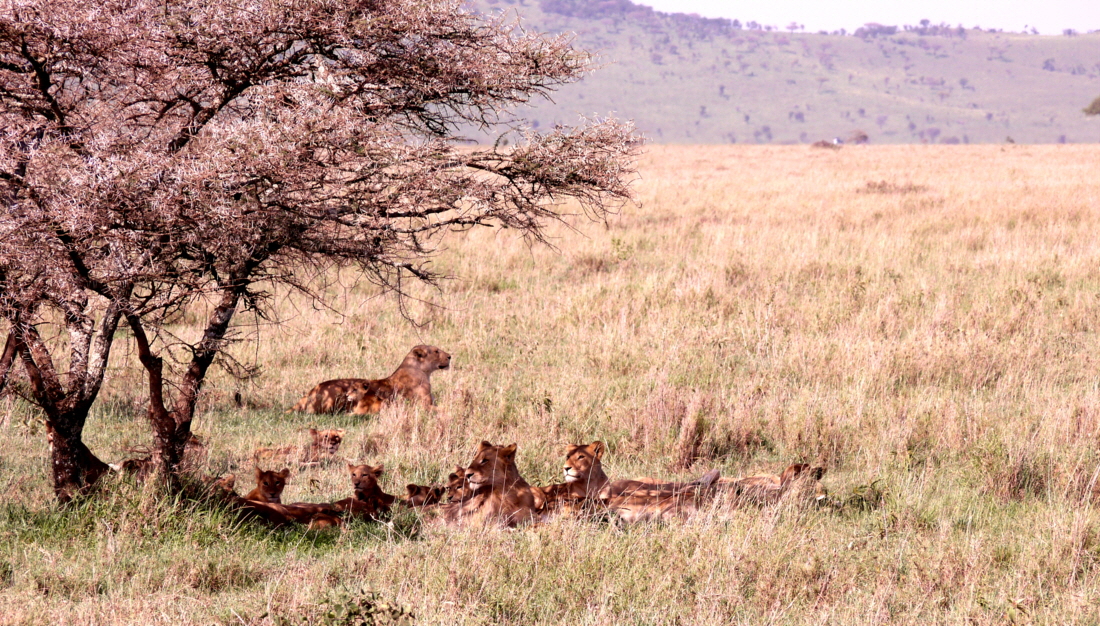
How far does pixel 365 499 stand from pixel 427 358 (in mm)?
2777

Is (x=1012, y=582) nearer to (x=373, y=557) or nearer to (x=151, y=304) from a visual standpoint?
(x=373, y=557)

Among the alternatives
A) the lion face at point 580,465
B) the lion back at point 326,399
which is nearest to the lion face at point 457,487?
the lion face at point 580,465

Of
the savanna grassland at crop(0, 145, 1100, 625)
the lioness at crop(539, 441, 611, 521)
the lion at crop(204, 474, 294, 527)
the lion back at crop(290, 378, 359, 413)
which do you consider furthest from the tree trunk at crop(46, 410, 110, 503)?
the lion back at crop(290, 378, 359, 413)

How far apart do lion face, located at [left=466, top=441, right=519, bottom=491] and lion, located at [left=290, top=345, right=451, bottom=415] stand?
91.1 inches

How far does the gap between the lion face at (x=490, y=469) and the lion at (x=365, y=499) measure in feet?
1.65

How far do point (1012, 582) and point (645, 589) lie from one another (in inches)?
65.0

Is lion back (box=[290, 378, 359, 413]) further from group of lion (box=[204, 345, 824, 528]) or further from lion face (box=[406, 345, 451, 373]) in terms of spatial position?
group of lion (box=[204, 345, 824, 528])

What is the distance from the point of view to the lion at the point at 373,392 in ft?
25.5

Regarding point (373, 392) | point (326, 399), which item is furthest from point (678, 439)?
point (326, 399)

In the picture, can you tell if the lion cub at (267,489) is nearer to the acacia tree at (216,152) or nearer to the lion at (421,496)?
the acacia tree at (216,152)

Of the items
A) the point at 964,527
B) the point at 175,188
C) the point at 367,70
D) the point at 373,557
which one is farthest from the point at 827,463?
the point at 175,188

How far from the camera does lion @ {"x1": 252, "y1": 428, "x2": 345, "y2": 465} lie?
6547 mm

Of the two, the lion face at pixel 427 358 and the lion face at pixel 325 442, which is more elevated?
the lion face at pixel 427 358

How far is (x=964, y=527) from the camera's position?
5332mm
